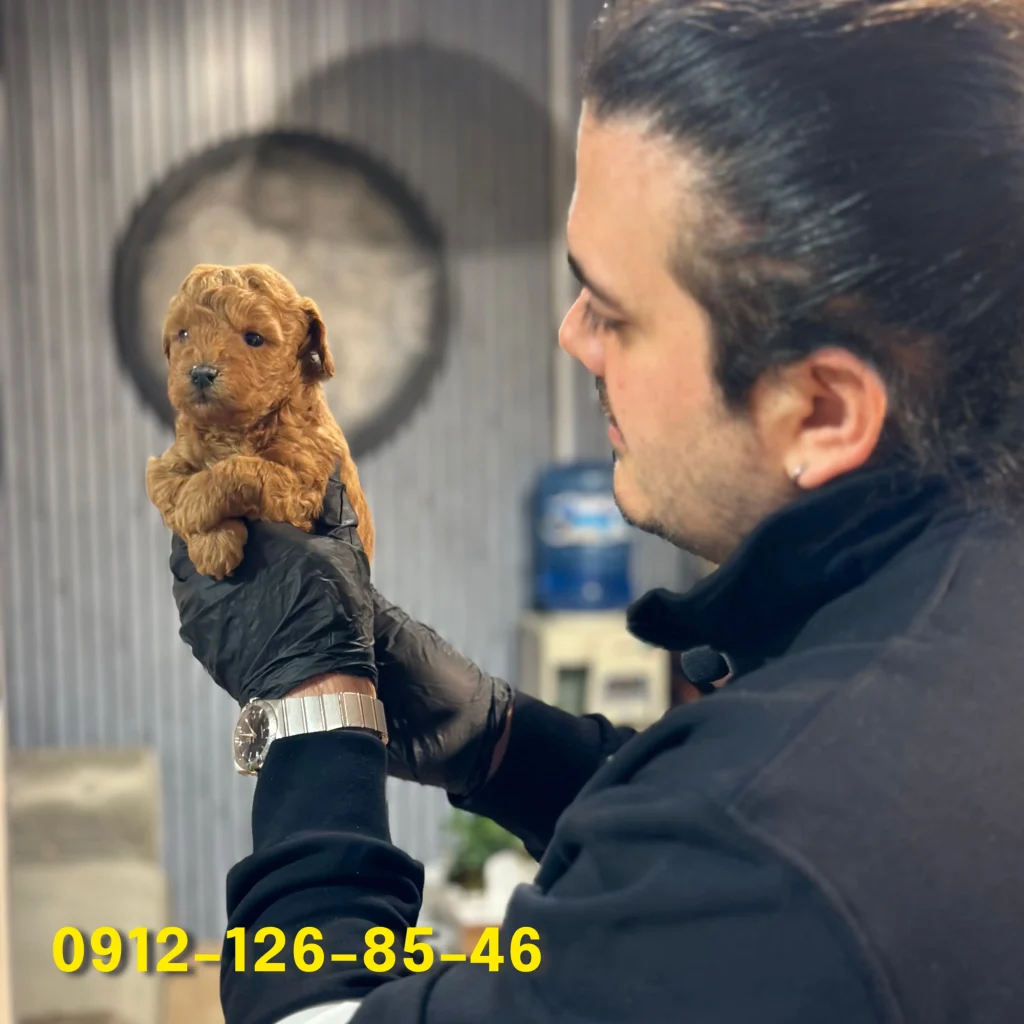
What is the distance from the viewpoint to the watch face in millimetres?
585

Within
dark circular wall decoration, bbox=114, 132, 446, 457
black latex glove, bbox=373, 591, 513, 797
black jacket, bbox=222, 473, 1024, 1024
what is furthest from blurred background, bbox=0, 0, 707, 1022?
black jacket, bbox=222, 473, 1024, 1024

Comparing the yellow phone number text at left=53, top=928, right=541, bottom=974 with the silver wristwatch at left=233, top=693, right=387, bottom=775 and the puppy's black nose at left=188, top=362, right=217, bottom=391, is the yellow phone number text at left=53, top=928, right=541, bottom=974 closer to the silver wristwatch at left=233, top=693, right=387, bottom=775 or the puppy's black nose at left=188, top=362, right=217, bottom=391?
the silver wristwatch at left=233, top=693, right=387, bottom=775

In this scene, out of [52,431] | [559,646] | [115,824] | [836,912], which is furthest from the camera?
[559,646]

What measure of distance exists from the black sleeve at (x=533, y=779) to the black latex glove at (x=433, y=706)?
1cm

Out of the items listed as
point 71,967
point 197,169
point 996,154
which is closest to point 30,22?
point 197,169

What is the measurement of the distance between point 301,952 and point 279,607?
0.53 ft

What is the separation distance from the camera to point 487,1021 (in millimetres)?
478

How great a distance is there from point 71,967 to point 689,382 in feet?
1.63

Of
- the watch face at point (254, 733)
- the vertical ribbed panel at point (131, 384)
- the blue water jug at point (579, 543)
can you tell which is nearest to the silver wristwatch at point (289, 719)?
the watch face at point (254, 733)

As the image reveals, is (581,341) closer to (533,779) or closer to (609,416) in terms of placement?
(609,416)

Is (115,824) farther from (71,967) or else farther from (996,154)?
(996,154)

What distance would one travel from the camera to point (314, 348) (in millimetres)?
581

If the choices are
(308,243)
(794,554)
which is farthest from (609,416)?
(308,243)

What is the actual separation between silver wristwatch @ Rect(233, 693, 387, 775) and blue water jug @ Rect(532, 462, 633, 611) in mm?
974
